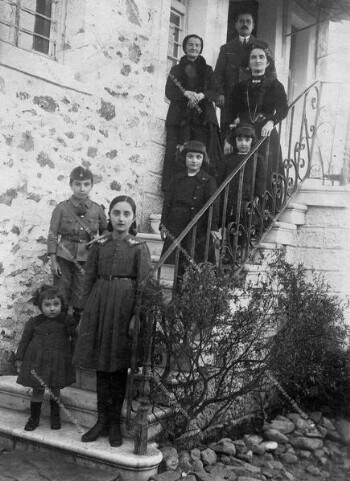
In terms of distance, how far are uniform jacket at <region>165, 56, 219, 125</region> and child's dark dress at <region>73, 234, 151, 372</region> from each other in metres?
2.61

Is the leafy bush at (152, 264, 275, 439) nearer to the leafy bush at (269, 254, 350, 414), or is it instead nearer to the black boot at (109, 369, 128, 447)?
the leafy bush at (269, 254, 350, 414)

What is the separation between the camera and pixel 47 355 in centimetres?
418

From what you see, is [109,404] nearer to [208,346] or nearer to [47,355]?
[47,355]

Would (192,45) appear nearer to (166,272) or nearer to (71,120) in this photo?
(71,120)

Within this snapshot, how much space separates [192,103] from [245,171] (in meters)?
1.15

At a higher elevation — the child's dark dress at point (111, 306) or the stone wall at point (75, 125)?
the stone wall at point (75, 125)

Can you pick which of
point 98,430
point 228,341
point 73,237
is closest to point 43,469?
point 98,430

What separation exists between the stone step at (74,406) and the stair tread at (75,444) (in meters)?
0.06

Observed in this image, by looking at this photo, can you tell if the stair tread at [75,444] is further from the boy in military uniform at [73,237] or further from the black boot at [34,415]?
the boy in military uniform at [73,237]

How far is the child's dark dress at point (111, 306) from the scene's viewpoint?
155 inches

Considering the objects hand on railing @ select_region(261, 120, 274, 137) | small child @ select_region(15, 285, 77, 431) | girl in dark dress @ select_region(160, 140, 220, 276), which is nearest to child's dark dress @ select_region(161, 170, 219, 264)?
girl in dark dress @ select_region(160, 140, 220, 276)

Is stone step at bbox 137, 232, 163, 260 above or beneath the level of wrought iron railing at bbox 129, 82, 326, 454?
beneath

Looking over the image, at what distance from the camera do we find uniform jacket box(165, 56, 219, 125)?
635 centimetres

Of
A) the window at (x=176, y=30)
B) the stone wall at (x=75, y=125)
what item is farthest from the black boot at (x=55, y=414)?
the window at (x=176, y=30)
